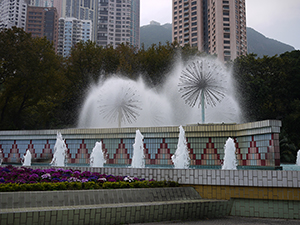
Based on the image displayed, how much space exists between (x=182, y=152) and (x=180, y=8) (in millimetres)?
87602

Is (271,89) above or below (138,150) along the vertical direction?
above

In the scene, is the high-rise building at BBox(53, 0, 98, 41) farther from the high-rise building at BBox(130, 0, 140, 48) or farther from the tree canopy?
the tree canopy

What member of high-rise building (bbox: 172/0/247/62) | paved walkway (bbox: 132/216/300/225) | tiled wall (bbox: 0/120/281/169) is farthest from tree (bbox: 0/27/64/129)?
high-rise building (bbox: 172/0/247/62)

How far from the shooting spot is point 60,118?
118 ft

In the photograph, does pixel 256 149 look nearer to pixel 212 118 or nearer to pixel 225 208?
pixel 225 208

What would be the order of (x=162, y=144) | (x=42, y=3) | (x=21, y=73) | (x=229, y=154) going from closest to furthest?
1. (x=229, y=154)
2. (x=162, y=144)
3. (x=21, y=73)
4. (x=42, y=3)

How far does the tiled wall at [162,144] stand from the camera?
12.7m

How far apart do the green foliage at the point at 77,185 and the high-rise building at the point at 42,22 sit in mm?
139568

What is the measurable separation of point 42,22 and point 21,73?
402 feet

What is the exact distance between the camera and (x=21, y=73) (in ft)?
86.7

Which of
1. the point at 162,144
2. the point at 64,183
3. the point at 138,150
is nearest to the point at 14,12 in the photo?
the point at 138,150

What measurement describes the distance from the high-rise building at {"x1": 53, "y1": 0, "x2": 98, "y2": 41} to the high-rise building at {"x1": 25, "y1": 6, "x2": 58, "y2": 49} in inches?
1743

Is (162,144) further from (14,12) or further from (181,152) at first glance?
(14,12)

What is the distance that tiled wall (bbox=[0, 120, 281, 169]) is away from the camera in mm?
12691
